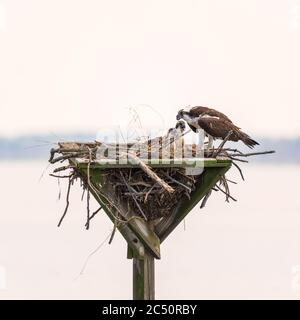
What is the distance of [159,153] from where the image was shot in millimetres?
6602

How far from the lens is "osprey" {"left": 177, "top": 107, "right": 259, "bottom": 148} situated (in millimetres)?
Result: 7730

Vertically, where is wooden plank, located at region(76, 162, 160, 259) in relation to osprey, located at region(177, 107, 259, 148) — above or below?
below

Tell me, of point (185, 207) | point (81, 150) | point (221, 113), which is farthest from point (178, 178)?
point (221, 113)

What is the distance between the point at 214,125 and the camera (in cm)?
787

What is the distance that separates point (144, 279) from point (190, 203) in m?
0.68

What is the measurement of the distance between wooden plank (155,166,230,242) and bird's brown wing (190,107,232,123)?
1.64m

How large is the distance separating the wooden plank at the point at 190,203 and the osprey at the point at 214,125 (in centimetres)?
120

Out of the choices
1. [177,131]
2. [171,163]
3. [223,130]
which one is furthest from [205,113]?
[171,163]

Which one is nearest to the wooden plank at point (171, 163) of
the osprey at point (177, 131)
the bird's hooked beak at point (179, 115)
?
the osprey at point (177, 131)

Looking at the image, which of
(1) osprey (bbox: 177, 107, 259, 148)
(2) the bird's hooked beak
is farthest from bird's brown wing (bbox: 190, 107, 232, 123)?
(2) the bird's hooked beak

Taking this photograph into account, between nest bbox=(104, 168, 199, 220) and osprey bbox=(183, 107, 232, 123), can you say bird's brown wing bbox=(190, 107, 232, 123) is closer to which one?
osprey bbox=(183, 107, 232, 123)

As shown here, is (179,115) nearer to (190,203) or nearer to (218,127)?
(218,127)

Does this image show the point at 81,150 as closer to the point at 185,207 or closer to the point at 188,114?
the point at 185,207

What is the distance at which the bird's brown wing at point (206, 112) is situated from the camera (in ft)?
26.2
